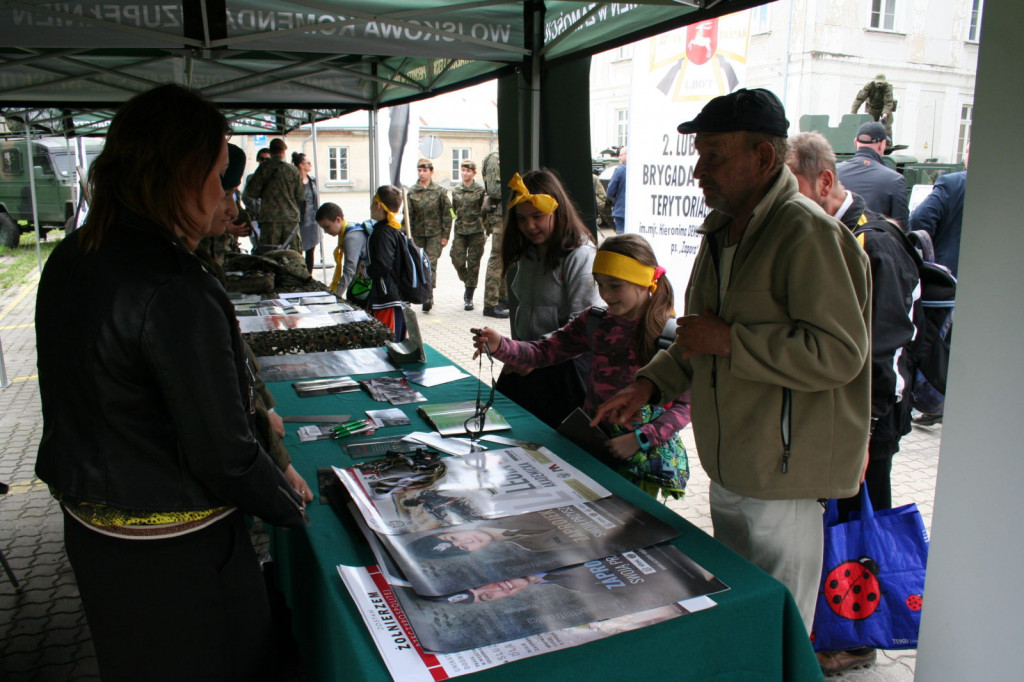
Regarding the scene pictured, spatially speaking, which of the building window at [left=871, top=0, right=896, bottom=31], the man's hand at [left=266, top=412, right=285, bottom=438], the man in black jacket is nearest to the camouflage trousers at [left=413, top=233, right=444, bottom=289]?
the man in black jacket

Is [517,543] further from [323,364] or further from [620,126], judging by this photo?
[620,126]

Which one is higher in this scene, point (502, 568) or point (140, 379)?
point (140, 379)

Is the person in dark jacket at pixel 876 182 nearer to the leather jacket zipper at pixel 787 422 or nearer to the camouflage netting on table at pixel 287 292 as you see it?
the camouflage netting on table at pixel 287 292

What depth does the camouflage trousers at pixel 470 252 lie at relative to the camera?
30.6 ft

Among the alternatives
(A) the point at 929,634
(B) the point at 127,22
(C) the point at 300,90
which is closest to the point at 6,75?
(C) the point at 300,90

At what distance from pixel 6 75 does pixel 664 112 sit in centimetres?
540

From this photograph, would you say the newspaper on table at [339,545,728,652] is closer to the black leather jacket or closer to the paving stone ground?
the black leather jacket

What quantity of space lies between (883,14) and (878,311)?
69.2 ft

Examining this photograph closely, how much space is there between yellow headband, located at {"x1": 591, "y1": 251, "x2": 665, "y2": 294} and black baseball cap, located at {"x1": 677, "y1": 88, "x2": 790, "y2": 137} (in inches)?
24.2

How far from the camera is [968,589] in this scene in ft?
4.68

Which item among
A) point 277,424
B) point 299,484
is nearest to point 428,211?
point 277,424

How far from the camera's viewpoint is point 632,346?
88.4 inches

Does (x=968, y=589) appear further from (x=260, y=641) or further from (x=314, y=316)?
(x=314, y=316)

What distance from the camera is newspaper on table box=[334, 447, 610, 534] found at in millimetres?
1456
